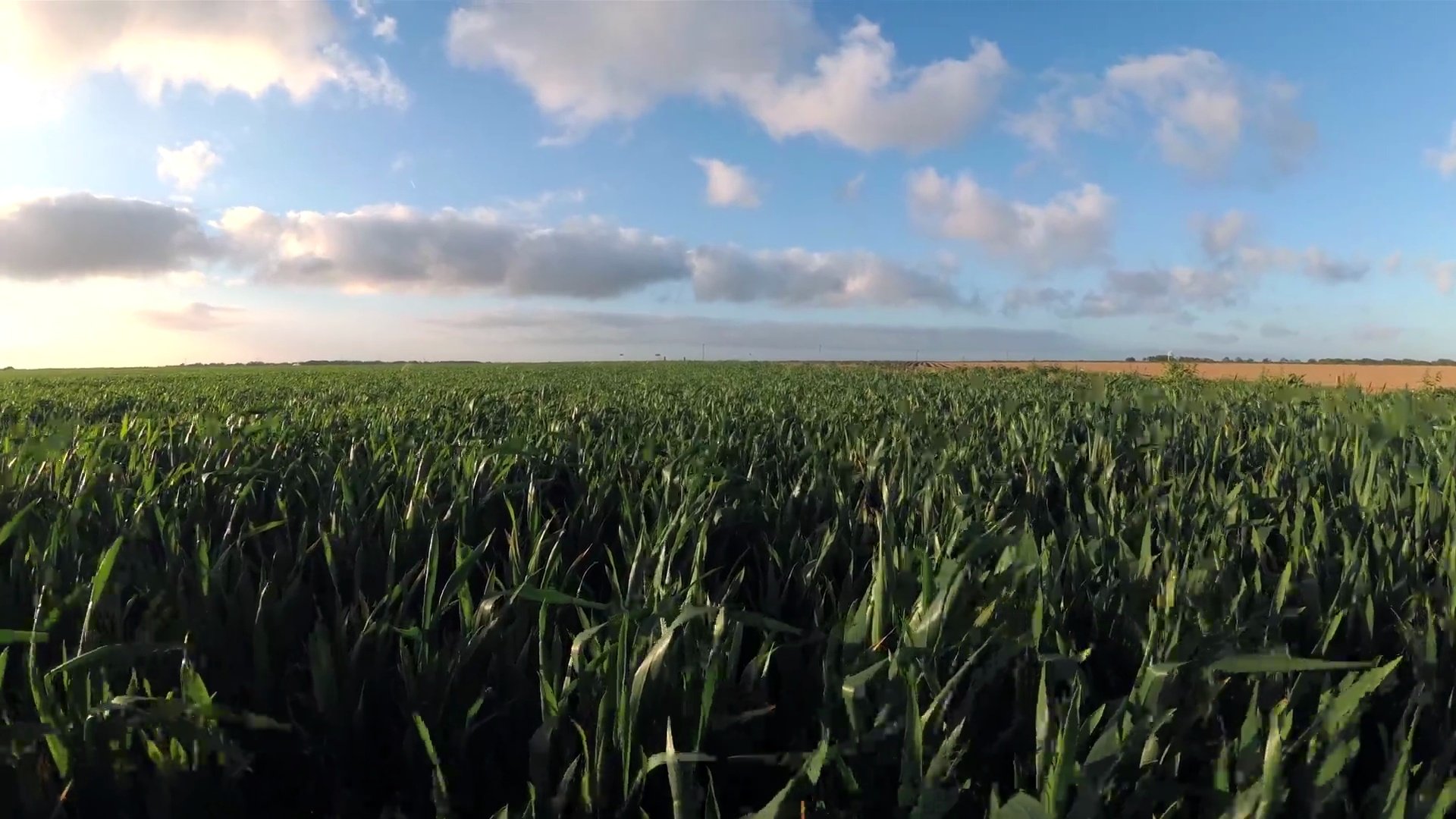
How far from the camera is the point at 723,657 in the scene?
142 centimetres

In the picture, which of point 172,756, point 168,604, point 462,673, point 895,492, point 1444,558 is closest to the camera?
point 172,756

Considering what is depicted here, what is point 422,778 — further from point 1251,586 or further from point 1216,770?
point 1251,586

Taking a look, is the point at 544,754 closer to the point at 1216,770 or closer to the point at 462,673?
the point at 462,673

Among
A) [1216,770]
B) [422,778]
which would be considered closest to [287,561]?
[422,778]

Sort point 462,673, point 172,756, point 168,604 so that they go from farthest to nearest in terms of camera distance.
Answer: point 168,604 → point 462,673 → point 172,756

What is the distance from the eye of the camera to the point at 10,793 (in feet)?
3.91

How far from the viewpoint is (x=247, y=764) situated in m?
1.24

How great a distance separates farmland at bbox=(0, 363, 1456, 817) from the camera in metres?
1.20

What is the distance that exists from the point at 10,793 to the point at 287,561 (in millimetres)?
1113

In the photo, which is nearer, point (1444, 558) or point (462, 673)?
point (462, 673)

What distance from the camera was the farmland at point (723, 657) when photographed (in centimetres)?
120

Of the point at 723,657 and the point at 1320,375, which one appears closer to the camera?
the point at 723,657

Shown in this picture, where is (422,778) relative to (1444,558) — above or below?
below

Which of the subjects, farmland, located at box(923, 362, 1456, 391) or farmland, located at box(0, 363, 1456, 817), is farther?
farmland, located at box(923, 362, 1456, 391)
